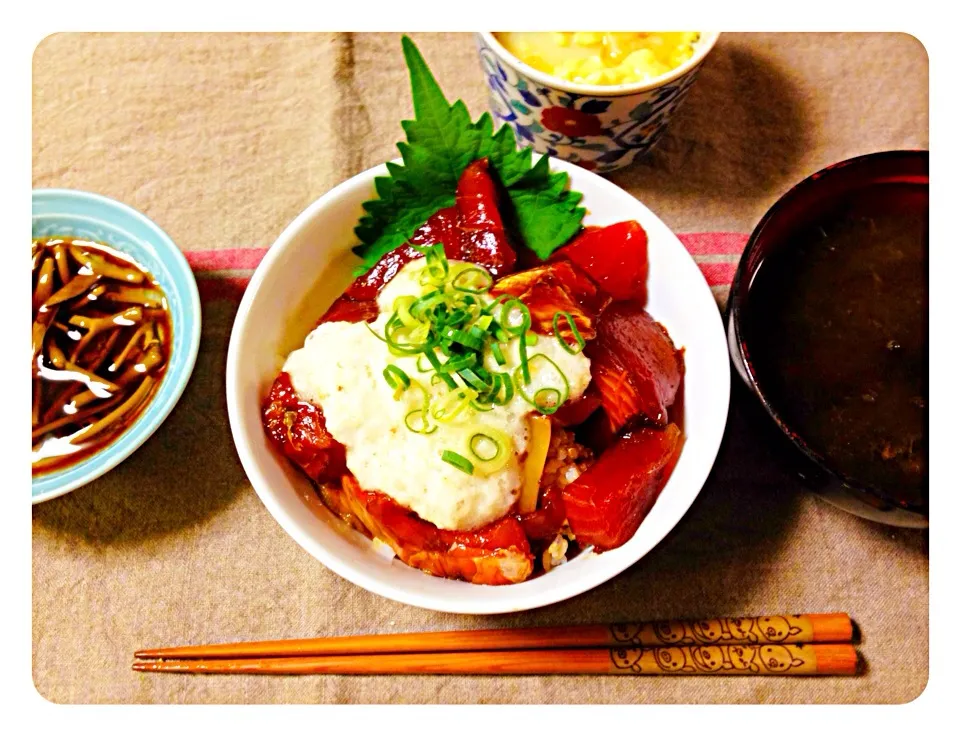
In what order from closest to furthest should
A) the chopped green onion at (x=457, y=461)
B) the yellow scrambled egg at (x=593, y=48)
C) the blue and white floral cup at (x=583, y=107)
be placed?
the chopped green onion at (x=457, y=461)
the blue and white floral cup at (x=583, y=107)
the yellow scrambled egg at (x=593, y=48)

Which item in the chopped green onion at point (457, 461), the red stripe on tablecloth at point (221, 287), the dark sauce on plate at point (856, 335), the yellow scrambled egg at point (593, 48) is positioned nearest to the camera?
the chopped green onion at point (457, 461)

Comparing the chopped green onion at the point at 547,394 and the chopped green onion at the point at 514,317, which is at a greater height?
the chopped green onion at the point at 514,317

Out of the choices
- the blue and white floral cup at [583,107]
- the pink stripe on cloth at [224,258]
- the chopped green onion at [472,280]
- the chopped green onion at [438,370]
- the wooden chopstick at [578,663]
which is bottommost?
the wooden chopstick at [578,663]

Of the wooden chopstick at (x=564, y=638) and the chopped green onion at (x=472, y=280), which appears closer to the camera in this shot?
the chopped green onion at (x=472, y=280)

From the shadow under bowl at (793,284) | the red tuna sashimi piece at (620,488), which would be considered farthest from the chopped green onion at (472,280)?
the shadow under bowl at (793,284)

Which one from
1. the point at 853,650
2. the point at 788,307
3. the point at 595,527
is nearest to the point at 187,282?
the point at 595,527

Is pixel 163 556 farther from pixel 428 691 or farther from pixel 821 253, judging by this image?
pixel 821 253

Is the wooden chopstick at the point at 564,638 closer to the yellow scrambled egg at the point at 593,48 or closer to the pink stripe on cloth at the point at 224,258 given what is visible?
the pink stripe on cloth at the point at 224,258
